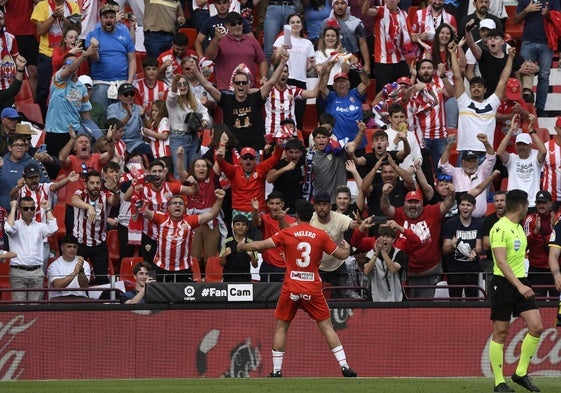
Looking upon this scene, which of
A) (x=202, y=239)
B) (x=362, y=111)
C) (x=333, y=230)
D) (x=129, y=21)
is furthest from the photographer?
(x=129, y=21)

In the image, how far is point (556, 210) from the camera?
21016 millimetres

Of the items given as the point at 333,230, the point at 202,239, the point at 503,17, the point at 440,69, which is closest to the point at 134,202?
the point at 202,239

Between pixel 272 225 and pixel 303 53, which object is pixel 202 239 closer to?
pixel 272 225

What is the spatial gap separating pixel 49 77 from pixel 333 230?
22.5 feet

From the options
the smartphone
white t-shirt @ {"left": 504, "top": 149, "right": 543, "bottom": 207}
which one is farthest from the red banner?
white t-shirt @ {"left": 504, "top": 149, "right": 543, "bottom": 207}

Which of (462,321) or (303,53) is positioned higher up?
(303,53)

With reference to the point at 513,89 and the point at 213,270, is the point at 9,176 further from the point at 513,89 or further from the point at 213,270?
the point at 513,89

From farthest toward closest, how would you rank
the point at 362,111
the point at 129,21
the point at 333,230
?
the point at 129,21
the point at 362,111
the point at 333,230

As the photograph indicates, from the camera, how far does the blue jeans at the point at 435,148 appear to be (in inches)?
864

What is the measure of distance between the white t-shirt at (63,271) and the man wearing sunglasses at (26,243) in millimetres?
137

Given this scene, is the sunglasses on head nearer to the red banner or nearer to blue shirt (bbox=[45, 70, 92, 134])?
the red banner

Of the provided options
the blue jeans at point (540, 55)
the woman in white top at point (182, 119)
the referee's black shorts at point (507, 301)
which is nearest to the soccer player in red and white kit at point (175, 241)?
the woman in white top at point (182, 119)

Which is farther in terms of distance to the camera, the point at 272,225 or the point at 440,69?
the point at 440,69

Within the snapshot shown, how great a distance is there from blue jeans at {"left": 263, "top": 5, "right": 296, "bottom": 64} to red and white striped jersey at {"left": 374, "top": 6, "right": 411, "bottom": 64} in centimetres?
152
